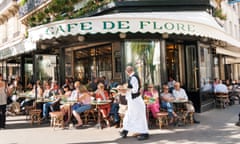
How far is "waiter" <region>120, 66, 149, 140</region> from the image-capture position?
7215mm

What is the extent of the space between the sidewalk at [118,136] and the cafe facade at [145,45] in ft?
7.27

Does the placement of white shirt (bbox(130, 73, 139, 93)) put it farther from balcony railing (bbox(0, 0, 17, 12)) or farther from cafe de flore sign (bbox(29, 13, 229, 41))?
balcony railing (bbox(0, 0, 17, 12))

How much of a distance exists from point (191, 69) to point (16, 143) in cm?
737

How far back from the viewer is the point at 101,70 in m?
15.7

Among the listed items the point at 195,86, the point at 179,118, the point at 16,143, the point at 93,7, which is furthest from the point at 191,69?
the point at 16,143

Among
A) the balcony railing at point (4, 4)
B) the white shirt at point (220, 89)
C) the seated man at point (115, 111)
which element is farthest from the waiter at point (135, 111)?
the balcony railing at point (4, 4)

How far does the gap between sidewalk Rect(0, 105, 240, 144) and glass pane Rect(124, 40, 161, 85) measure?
Result: 2260mm

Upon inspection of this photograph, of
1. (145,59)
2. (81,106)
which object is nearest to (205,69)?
(145,59)

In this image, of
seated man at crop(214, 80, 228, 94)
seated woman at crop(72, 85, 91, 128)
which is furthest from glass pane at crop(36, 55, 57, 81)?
seated man at crop(214, 80, 228, 94)

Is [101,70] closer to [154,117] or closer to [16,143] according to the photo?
[154,117]

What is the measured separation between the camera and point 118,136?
7684 millimetres

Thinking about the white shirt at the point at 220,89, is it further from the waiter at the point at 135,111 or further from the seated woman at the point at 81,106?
the waiter at the point at 135,111

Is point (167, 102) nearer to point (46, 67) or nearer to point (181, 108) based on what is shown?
point (181, 108)

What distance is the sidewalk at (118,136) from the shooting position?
7.02 meters
